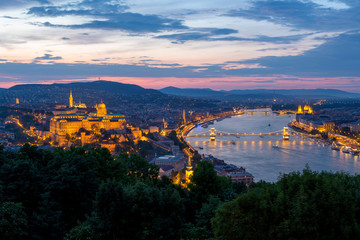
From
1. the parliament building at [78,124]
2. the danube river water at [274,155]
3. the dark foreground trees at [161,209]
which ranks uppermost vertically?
the dark foreground trees at [161,209]

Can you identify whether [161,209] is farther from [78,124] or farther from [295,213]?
[78,124]

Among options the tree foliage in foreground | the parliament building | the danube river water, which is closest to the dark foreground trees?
the tree foliage in foreground

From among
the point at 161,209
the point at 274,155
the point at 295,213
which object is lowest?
the point at 274,155

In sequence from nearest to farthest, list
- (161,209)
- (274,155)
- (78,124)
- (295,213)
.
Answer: (295,213), (161,209), (274,155), (78,124)

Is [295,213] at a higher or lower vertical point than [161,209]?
higher

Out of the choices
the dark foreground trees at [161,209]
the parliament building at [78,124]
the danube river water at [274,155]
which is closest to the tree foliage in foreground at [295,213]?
the dark foreground trees at [161,209]

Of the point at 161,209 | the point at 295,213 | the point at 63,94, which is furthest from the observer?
the point at 63,94

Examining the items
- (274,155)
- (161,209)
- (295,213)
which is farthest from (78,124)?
(295,213)

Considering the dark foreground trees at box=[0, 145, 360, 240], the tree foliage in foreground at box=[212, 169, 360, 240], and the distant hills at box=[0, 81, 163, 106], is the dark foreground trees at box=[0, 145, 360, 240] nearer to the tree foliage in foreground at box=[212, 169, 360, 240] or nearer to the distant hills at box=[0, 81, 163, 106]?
the tree foliage in foreground at box=[212, 169, 360, 240]

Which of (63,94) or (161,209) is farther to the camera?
(63,94)

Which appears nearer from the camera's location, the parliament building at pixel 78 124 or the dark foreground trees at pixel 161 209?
the dark foreground trees at pixel 161 209

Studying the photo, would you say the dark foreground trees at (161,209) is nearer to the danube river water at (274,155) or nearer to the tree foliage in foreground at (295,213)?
the tree foliage in foreground at (295,213)
